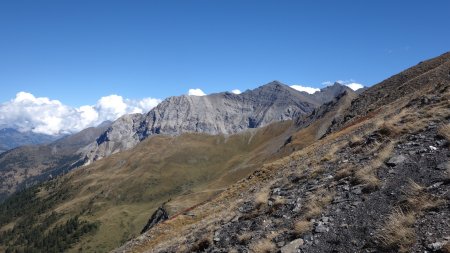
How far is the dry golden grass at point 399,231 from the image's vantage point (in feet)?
38.6

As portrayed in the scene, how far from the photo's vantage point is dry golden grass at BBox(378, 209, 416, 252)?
11759 millimetres

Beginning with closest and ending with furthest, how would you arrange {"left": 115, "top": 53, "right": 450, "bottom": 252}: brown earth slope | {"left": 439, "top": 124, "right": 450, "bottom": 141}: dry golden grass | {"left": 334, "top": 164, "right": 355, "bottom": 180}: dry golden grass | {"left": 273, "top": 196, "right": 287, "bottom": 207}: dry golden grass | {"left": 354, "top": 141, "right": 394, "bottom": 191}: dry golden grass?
{"left": 115, "top": 53, "right": 450, "bottom": 252}: brown earth slope
{"left": 354, "top": 141, "right": 394, "bottom": 191}: dry golden grass
{"left": 439, "top": 124, "right": 450, "bottom": 141}: dry golden grass
{"left": 334, "top": 164, "right": 355, "bottom": 180}: dry golden grass
{"left": 273, "top": 196, "right": 287, "bottom": 207}: dry golden grass

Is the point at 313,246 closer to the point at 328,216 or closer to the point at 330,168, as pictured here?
the point at 328,216

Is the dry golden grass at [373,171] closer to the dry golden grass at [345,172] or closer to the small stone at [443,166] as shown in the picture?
the dry golden grass at [345,172]

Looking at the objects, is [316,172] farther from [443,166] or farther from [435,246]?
[435,246]

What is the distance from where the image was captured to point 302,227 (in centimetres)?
1589

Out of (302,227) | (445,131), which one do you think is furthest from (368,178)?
(445,131)

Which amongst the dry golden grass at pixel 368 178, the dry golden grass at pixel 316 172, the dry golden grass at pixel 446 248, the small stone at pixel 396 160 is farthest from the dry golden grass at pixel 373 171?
the dry golden grass at pixel 446 248

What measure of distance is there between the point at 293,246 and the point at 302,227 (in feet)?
3.93

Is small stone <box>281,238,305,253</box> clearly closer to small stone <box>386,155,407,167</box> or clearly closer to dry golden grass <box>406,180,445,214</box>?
dry golden grass <box>406,180,445,214</box>

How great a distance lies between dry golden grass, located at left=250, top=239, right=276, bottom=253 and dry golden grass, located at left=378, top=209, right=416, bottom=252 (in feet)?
14.4

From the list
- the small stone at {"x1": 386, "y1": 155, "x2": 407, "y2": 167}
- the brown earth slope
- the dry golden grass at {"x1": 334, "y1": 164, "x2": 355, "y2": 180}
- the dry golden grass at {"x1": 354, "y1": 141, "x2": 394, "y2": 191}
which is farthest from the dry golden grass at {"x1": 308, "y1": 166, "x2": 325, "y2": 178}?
the small stone at {"x1": 386, "y1": 155, "x2": 407, "y2": 167}

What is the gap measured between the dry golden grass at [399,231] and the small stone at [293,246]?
3.09m

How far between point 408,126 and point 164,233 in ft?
77.8
